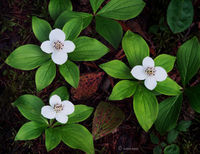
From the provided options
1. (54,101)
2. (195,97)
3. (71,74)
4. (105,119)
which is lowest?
(105,119)

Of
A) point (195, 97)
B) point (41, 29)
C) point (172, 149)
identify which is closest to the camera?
point (195, 97)

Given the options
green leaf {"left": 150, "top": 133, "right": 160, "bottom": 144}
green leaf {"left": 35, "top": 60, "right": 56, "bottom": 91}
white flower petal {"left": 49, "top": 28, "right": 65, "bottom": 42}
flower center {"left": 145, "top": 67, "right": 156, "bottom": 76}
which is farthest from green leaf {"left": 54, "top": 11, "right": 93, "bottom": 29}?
green leaf {"left": 150, "top": 133, "right": 160, "bottom": 144}

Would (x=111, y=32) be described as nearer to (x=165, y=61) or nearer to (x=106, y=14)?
(x=106, y=14)

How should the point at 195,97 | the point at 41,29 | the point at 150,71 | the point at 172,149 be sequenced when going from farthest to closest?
the point at 172,149 < the point at 41,29 < the point at 195,97 < the point at 150,71

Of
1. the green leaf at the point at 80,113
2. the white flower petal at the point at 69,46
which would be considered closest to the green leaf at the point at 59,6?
the white flower petal at the point at 69,46

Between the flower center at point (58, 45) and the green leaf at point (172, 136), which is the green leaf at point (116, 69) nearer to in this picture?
the flower center at point (58, 45)

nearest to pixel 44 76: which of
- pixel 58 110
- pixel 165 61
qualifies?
pixel 58 110

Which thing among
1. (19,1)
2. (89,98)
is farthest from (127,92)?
(19,1)
